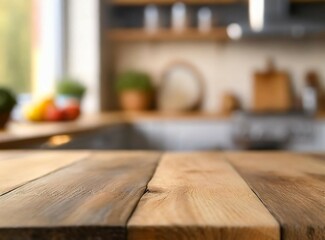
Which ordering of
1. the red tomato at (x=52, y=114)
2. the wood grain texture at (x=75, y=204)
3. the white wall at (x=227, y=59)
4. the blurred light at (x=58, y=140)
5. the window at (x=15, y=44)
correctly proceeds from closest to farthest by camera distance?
the wood grain texture at (x=75, y=204) < the blurred light at (x=58, y=140) < the red tomato at (x=52, y=114) < the window at (x=15, y=44) < the white wall at (x=227, y=59)

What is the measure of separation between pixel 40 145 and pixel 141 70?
218 cm

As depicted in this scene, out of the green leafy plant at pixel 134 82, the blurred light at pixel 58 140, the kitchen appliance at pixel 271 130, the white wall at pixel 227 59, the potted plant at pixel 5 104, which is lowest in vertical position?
the kitchen appliance at pixel 271 130

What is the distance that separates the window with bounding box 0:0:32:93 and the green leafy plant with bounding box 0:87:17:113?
101 cm

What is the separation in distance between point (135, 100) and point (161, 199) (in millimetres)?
3150

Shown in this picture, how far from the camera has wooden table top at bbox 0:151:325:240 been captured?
476 mm

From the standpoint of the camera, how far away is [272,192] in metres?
0.66

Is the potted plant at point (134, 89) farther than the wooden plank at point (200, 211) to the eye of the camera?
Yes

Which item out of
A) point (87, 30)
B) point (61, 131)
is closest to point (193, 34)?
point (87, 30)

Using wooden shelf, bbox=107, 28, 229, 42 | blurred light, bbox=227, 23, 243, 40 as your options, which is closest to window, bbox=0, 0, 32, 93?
wooden shelf, bbox=107, 28, 229, 42

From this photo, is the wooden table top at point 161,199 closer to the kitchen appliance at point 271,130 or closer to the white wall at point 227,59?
the kitchen appliance at point 271,130

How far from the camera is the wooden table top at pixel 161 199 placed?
1.56 feet

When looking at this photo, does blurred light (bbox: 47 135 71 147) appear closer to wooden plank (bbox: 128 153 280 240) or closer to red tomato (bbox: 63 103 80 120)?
→ red tomato (bbox: 63 103 80 120)

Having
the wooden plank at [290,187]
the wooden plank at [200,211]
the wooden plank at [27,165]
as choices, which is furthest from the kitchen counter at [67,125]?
the wooden plank at [200,211]

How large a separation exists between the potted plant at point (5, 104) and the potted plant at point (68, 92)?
114 cm
